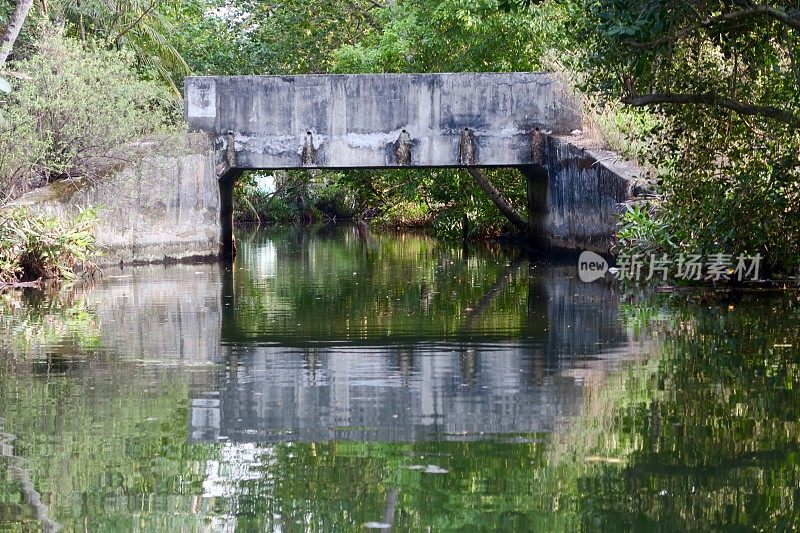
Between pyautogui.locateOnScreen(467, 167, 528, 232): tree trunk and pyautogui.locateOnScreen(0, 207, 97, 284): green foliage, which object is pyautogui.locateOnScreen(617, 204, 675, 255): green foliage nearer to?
pyautogui.locateOnScreen(0, 207, 97, 284): green foliage

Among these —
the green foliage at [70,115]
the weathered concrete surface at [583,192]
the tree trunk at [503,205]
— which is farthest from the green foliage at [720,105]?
the tree trunk at [503,205]

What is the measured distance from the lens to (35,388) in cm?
800

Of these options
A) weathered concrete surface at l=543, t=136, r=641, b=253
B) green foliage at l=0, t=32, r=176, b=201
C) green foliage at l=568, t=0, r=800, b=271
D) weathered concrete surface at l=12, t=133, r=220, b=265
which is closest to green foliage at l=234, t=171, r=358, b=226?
weathered concrete surface at l=543, t=136, r=641, b=253

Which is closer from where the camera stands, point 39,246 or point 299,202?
point 39,246

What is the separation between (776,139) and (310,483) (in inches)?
361

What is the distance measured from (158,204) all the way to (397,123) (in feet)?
14.3

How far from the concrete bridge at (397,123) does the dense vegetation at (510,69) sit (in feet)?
2.66

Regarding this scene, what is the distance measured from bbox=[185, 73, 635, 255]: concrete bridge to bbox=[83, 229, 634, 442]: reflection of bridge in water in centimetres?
576

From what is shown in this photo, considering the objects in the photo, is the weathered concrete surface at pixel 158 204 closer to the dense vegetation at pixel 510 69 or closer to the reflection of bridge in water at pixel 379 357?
the dense vegetation at pixel 510 69

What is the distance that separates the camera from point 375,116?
21.9m

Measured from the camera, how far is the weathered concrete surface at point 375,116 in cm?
2180

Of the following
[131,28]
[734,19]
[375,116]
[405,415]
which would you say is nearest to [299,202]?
[131,28]

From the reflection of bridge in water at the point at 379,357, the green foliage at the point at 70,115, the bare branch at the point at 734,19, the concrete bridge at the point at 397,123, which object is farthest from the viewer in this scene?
the concrete bridge at the point at 397,123

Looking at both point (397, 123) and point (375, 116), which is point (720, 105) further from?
point (375, 116)
